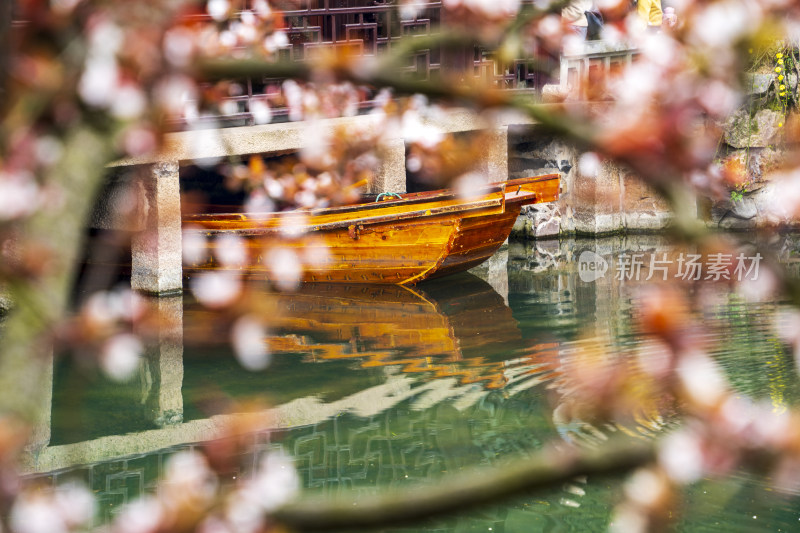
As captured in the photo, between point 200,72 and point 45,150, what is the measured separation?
33cm

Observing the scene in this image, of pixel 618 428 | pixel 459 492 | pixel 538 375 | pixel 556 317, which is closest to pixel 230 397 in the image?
pixel 538 375

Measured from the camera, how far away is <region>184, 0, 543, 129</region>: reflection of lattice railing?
11375 mm

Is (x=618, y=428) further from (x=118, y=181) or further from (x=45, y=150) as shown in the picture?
(x=118, y=181)

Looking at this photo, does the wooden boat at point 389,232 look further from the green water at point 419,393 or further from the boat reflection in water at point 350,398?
the boat reflection in water at point 350,398

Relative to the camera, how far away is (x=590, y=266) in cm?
1323

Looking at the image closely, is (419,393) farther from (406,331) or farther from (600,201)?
(600,201)

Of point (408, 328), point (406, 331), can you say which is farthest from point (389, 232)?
point (406, 331)

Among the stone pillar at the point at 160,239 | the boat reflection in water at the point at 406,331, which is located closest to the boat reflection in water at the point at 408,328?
the boat reflection in water at the point at 406,331

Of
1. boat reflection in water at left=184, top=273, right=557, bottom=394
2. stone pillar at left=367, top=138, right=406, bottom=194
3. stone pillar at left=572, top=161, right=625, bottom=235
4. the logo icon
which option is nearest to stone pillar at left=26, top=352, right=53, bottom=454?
boat reflection in water at left=184, top=273, right=557, bottom=394

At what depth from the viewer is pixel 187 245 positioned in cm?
1280

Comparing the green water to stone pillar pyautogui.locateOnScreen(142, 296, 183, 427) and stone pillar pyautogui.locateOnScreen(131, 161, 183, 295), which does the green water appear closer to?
stone pillar pyautogui.locateOnScreen(142, 296, 183, 427)

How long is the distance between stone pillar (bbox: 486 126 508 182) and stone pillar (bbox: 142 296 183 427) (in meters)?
4.84

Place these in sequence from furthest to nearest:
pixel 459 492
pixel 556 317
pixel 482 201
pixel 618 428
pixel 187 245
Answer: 1. pixel 187 245
2. pixel 482 201
3. pixel 556 317
4. pixel 618 428
5. pixel 459 492

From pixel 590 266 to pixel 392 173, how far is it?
109 inches
